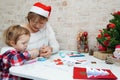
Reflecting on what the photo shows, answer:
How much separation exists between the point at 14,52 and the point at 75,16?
82cm

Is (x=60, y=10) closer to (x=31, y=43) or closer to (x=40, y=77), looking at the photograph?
(x=31, y=43)

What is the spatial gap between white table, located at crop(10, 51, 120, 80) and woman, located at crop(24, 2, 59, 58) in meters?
0.24

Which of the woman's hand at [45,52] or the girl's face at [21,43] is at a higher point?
the girl's face at [21,43]

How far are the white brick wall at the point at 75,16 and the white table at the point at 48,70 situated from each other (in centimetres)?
51

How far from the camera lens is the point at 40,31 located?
167 centimetres

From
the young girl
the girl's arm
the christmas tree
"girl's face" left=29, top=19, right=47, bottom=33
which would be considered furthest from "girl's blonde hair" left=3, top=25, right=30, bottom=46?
the christmas tree

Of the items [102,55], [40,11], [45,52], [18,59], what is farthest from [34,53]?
[102,55]

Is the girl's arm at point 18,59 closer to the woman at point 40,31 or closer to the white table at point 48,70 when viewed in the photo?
the white table at point 48,70

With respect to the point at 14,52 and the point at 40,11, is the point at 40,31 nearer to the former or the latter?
the point at 40,11

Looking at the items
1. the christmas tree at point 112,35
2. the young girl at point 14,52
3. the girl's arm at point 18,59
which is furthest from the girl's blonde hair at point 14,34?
the christmas tree at point 112,35

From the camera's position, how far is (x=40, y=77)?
40.2 inches

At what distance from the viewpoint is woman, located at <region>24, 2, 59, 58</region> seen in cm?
153

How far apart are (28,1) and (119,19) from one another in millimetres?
1037

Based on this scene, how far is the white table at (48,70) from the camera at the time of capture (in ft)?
3.39
